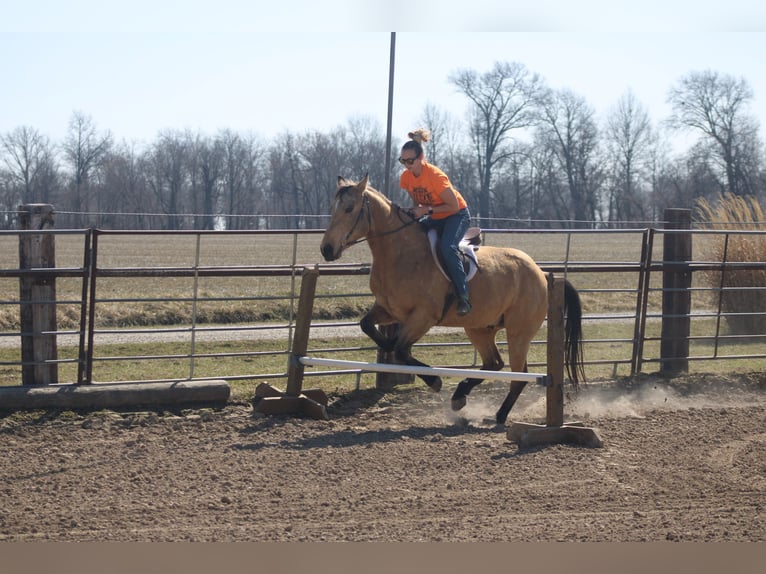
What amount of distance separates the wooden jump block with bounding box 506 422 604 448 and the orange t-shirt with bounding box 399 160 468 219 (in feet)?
7.43

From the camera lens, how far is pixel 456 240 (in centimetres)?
830

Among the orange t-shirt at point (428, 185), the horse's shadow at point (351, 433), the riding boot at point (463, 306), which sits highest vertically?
the orange t-shirt at point (428, 185)

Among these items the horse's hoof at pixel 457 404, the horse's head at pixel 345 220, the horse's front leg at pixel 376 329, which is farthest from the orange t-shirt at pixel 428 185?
the horse's hoof at pixel 457 404

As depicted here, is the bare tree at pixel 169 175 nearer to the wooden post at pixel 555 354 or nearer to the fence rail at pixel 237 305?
the fence rail at pixel 237 305

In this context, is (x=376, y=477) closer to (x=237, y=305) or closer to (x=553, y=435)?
(x=553, y=435)

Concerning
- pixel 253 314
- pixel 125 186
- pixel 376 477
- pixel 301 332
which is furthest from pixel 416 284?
pixel 125 186

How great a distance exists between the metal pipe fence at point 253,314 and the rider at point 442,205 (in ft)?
4.51

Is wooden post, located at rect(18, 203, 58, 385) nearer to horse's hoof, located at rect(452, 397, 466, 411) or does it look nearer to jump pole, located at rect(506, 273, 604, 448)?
horse's hoof, located at rect(452, 397, 466, 411)

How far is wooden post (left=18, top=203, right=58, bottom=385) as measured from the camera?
8633mm

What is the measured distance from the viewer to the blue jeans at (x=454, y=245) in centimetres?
823

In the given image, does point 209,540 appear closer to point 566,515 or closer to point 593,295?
point 566,515

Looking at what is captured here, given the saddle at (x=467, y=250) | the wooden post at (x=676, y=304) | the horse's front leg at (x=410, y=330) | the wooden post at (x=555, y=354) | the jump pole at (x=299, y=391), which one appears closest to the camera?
the wooden post at (x=555, y=354)

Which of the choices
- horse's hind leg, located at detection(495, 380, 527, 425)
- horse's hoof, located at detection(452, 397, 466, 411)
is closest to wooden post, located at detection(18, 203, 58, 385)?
horse's hoof, located at detection(452, 397, 466, 411)

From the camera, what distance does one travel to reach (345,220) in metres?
7.90
